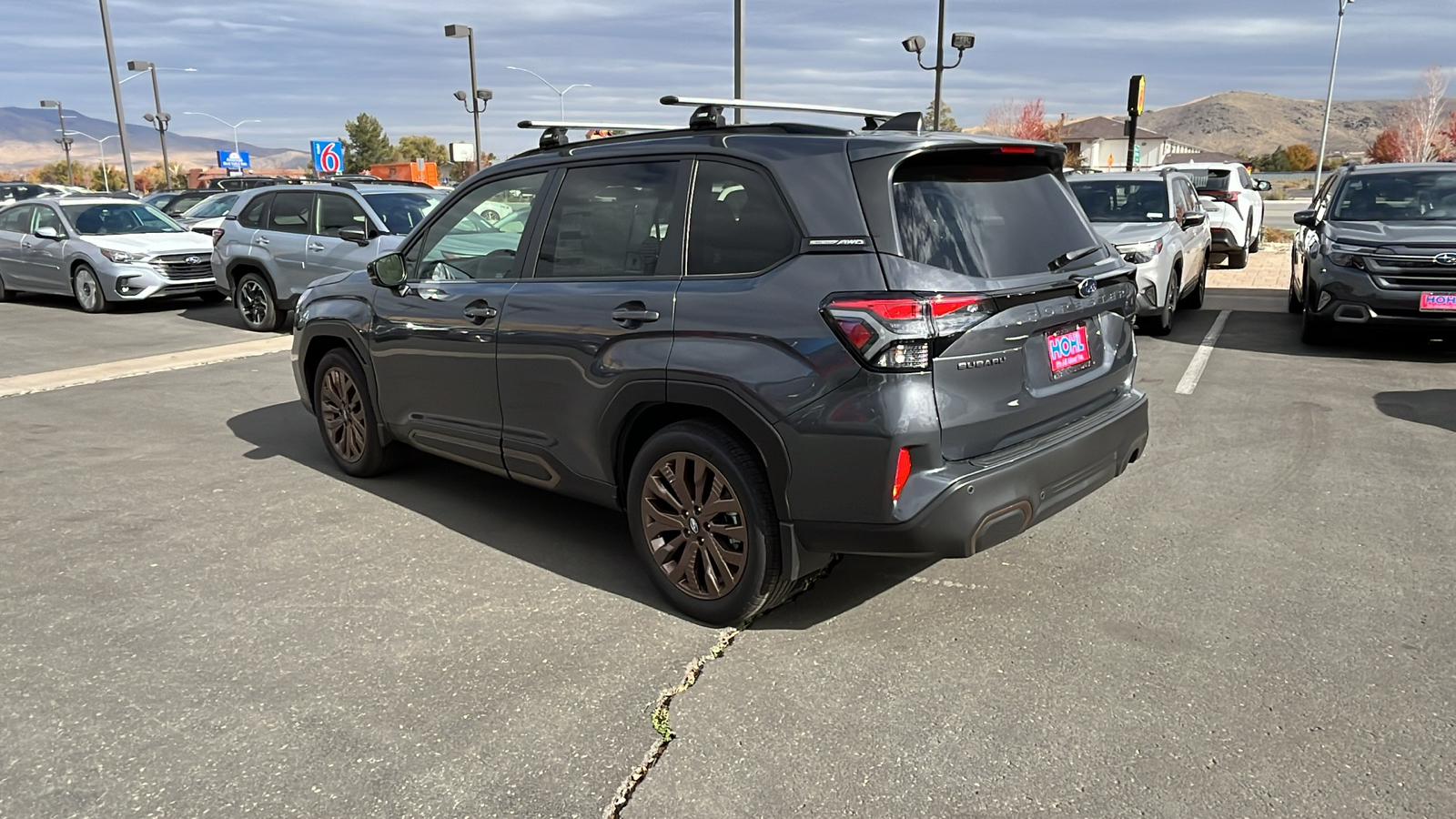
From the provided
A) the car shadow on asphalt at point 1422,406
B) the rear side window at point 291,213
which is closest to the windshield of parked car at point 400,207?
the rear side window at point 291,213

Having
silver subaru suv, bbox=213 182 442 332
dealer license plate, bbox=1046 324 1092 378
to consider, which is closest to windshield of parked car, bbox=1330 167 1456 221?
dealer license plate, bbox=1046 324 1092 378

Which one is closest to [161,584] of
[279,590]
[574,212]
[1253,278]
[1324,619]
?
[279,590]

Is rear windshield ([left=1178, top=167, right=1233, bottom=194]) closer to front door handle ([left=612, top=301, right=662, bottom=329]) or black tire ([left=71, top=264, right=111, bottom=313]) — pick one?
front door handle ([left=612, top=301, right=662, bottom=329])

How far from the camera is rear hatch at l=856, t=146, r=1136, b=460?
3352 millimetres

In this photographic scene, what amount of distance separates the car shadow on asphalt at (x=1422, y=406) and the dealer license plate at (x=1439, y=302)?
3.63ft

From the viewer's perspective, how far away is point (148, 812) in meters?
2.77

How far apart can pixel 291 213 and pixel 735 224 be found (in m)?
9.91

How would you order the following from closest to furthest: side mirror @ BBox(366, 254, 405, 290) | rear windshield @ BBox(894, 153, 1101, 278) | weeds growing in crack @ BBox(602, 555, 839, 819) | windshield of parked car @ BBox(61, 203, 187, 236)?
weeds growing in crack @ BBox(602, 555, 839, 819) → rear windshield @ BBox(894, 153, 1101, 278) → side mirror @ BBox(366, 254, 405, 290) → windshield of parked car @ BBox(61, 203, 187, 236)

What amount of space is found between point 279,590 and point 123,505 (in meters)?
1.75

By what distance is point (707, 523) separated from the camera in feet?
12.5

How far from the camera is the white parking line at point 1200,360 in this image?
26.4ft

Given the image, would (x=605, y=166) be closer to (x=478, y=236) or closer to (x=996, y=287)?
(x=478, y=236)

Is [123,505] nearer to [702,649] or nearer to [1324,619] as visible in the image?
[702,649]

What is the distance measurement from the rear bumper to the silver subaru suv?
8547 mm
